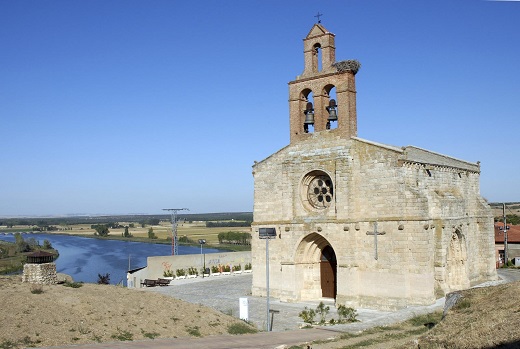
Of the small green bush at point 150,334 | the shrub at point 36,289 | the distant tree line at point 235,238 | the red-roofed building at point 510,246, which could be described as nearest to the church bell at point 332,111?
the small green bush at point 150,334

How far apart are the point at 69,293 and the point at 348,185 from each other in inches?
445

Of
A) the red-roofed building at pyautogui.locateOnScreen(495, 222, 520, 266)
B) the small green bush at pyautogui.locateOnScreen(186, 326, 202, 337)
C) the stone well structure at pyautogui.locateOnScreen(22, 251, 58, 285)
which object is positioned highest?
the stone well structure at pyautogui.locateOnScreen(22, 251, 58, 285)

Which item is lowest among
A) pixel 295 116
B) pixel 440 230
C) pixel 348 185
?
pixel 440 230

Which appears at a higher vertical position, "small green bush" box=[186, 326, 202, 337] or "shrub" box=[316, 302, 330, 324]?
"small green bush" box=[186, 326, 202, 337]

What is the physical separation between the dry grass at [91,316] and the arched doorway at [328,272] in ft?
23.0

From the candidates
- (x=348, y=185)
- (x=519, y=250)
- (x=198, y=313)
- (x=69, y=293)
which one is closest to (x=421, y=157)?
(x=348, y=185)

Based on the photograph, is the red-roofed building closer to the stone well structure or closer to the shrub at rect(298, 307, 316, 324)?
the shrub at rect(298, 307, 316, 324)

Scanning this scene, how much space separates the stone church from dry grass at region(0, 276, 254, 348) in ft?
14.3

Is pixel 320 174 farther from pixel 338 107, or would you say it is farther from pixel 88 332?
pixel 88 332

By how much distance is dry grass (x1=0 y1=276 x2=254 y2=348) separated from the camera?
1327cm

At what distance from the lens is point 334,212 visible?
22266mm

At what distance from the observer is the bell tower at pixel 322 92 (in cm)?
2225

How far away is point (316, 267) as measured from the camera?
936 inches

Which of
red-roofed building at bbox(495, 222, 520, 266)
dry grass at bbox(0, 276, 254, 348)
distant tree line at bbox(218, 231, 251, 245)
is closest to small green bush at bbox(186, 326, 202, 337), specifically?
dry grass at bbox(0, 276, 254, 348)
